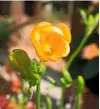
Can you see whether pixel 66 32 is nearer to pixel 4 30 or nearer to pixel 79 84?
pixel 79 84

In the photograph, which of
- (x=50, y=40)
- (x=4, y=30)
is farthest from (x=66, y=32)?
(x=4, y=30)

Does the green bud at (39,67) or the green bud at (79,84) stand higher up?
the green bud at (39,67)

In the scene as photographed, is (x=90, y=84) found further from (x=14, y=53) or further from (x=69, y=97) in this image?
(x=14, y=53)

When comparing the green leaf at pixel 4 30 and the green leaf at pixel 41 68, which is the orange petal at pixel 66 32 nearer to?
the green leaf at pixel 41 68

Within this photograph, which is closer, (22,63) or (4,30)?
(22,63)

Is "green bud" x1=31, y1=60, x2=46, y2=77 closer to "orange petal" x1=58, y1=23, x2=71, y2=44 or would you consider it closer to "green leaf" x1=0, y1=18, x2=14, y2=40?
"orange petal" x1=58, y1=23, x2=71, y2=44

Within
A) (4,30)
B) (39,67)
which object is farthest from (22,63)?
(4,30)

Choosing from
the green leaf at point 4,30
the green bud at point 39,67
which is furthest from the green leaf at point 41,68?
the green leaf at point 4,30

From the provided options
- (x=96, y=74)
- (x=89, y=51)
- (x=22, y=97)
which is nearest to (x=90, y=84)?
(x=96, y=74)
